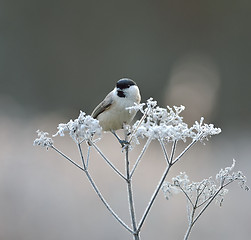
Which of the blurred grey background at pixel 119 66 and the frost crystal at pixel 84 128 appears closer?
the frost crystal at pixel 84 128

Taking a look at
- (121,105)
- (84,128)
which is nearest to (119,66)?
(121,105)

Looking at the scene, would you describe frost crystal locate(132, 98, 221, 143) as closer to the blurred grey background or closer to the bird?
the bird

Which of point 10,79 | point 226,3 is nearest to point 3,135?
point 10,79

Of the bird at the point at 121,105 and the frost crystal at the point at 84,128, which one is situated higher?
the bird at the point at 121,105

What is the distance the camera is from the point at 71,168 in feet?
8.64

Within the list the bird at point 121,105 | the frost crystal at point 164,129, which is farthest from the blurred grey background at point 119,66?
the frost crystal at point 164,129

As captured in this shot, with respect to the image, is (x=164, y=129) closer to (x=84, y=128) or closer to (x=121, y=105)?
(x=84, y=128)

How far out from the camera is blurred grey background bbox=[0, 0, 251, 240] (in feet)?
9.46

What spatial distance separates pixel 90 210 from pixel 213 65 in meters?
2.09

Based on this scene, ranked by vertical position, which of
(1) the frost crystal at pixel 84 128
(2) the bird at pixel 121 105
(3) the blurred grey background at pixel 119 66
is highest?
(3) the blurred grey background at pixel 119 66

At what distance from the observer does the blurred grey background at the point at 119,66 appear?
2885mm

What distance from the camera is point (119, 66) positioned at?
14.2 ft

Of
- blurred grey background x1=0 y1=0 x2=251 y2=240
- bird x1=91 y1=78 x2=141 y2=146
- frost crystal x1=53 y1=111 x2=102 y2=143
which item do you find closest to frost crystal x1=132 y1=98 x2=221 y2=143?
frost crystal x1=53 y1=111 x2=102 y2=143

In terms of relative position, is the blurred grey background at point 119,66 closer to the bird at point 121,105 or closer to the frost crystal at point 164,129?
the bird at point 121,105
